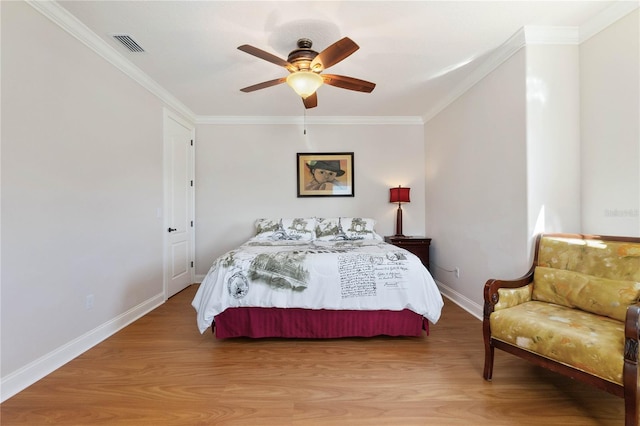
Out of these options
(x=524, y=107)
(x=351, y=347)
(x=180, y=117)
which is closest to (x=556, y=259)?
(x=524, y=107)

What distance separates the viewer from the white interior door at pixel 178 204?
3.45m

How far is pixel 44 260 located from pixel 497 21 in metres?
3.81

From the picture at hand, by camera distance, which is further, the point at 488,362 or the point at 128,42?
the point at 128,42

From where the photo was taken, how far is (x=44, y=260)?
1.88m

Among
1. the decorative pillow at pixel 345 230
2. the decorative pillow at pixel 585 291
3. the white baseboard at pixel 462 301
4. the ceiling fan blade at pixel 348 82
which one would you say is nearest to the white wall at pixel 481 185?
the white baseboard at pixel 462 301

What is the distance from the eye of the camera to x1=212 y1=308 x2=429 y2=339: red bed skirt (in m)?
2.34

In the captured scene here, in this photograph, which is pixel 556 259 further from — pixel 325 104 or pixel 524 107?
pixel 325 104

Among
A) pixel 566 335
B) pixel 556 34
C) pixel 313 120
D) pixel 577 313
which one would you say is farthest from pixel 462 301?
pixel 313 120

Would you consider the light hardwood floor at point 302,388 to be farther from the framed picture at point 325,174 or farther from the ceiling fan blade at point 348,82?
the framed picture at point 325,174

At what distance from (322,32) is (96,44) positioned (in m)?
1.94

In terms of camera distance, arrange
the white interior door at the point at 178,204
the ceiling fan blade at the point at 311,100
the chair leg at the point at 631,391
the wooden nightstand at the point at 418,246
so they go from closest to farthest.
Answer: the chair leg at the point at 631,391
the ceiling fan blade at the point at 311,100
the white interior door at the point at 178,204
the wooden nightstand at the point at 418,246

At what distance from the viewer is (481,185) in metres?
2.84

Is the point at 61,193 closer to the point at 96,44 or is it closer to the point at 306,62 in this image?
the point at 96,44

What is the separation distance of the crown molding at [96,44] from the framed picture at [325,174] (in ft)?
6.60
